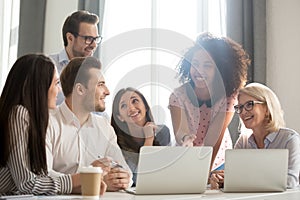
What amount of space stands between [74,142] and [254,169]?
645mm

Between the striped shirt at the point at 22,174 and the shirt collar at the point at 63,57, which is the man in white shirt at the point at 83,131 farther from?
the shirt collar at the point at 63,57

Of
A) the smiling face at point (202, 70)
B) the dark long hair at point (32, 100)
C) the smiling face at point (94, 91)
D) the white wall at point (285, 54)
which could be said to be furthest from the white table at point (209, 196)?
the white wall at point (285, 54)

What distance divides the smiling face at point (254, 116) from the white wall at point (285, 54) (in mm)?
1056

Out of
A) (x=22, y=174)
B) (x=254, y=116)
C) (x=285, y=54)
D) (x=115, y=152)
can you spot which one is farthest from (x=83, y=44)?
(x=285, y=54)

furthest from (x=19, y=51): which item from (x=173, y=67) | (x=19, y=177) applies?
(x=19, y=177)

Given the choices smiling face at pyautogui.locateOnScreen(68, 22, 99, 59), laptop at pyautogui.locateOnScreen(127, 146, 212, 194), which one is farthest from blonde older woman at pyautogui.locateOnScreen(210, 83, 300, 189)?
smiling face at pyautogui.locateOnScreen(68, 22, 99, 59)

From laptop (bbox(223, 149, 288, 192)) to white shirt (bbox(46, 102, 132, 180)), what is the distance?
0.38 m

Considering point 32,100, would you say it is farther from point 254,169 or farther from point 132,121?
point 254,169

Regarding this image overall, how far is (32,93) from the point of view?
1469mm

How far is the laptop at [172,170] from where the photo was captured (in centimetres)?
140

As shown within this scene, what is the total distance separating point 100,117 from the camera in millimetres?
1863

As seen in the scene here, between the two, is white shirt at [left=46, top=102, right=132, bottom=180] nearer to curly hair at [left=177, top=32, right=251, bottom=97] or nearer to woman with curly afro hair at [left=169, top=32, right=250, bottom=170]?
woman with curly afro hair at [left=169, top=32, right=250, bottom=170]

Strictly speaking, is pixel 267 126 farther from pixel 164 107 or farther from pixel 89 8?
pixel 89 8

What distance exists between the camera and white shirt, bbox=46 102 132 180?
1631 mm
